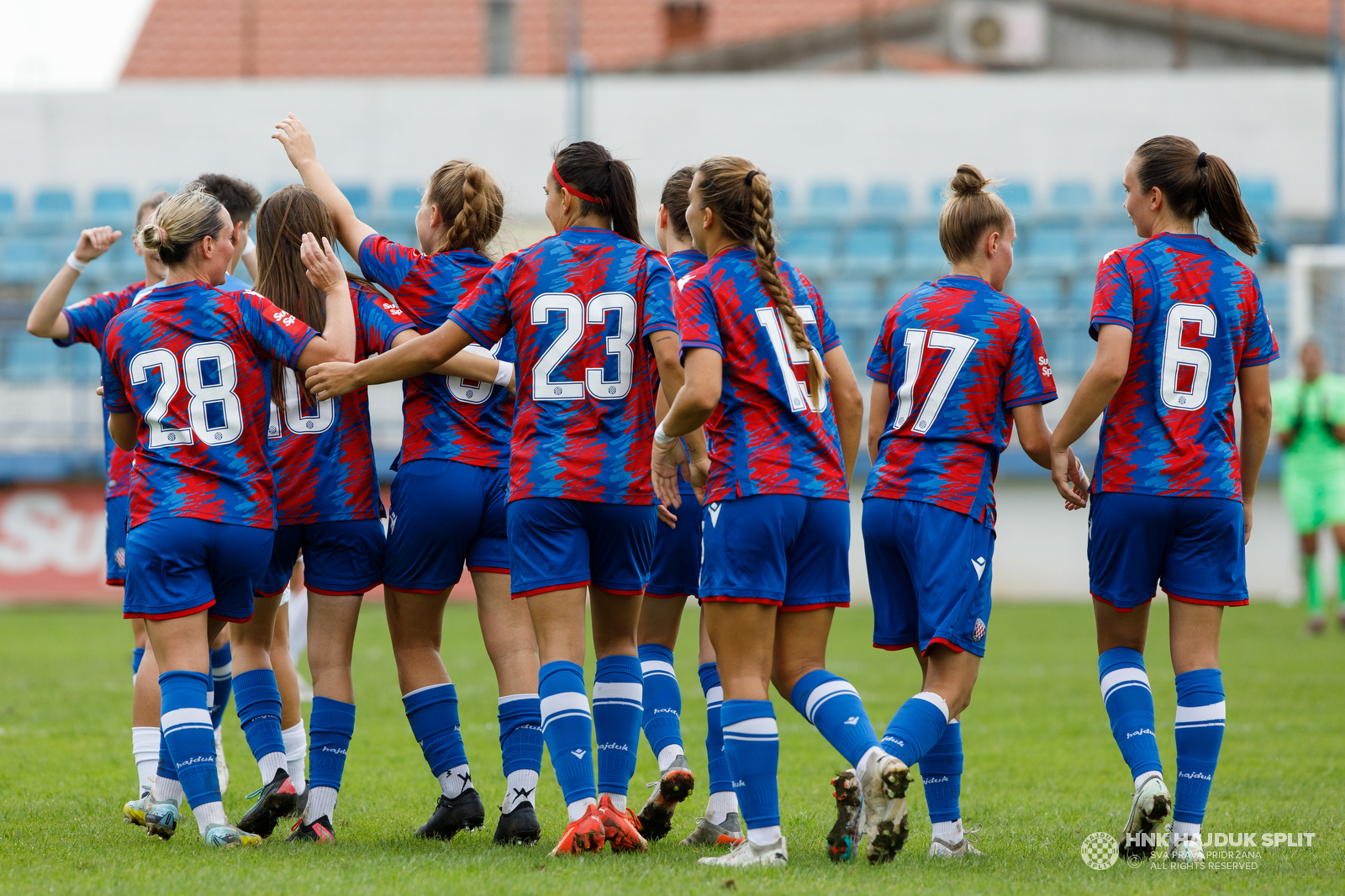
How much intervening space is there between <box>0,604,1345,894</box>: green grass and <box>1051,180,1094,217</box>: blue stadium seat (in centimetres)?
964

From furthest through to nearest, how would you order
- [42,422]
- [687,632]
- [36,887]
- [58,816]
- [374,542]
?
[42,422], [687,632], [58,816], [374,542], [36,887]

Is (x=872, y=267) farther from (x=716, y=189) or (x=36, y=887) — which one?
(x=36, y=887)

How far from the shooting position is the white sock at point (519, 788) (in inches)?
176

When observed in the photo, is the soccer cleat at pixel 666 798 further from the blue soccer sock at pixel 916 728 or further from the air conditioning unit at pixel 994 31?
the air conditioning unit at pixel 994 31

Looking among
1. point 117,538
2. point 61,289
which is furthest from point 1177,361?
point 61,289

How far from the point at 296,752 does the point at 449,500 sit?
129cm

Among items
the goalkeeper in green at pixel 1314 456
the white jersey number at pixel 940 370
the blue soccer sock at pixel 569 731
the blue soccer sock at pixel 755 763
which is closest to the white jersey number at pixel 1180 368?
the white jersey number at pixel 940 370

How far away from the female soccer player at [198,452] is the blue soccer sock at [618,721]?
3.37 feet

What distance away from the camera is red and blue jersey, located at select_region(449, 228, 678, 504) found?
423 cm

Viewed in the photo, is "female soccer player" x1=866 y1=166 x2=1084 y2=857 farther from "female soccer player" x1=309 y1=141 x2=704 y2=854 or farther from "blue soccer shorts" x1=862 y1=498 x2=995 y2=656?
"female soccer player" x1=309 y1=141 x2=704 y2=854

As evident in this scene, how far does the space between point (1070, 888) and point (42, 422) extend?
49.3ft

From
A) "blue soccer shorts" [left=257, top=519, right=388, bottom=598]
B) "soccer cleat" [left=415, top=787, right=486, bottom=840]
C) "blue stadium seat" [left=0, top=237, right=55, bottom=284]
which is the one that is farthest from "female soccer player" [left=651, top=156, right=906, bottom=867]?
"blue stadium seat" [left=0, top=237, right=55, bottom=284]

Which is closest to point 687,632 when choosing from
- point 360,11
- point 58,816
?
point 58,816

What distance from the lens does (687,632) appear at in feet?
41.4
